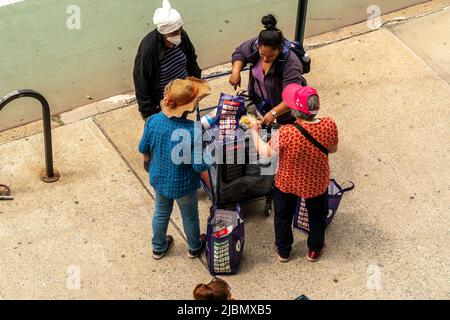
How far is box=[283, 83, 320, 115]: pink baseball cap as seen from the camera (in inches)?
209

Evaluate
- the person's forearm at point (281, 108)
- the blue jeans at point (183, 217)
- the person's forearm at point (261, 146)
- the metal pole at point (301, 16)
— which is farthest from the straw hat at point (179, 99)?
the metal pole at point (301, 16)

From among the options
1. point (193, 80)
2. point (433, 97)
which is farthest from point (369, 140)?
point (193, 80)

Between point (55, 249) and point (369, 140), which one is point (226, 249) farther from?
point (369, 140)

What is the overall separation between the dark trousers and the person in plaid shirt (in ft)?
1.91

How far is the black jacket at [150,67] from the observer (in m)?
6.08

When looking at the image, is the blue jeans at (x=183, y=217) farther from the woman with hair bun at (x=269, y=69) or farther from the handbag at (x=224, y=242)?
the woman with hair bun at (x=269, y=69)

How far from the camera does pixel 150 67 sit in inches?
241

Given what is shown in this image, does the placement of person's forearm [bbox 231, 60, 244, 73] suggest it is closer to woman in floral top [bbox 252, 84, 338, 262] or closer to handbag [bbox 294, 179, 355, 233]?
woman in floral top [bbox 252, 84, 338, 262]

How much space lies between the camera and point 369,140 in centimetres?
712

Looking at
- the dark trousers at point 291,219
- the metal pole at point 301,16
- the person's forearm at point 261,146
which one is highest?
the person's forearm at point 261,146

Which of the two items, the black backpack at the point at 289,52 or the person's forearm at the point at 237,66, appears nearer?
the black backpack at the point at 289,52

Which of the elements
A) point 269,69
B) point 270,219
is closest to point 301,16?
point 269,69

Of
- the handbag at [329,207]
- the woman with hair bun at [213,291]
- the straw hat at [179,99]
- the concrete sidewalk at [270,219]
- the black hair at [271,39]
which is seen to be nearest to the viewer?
the woman with hair bun at [213,291]

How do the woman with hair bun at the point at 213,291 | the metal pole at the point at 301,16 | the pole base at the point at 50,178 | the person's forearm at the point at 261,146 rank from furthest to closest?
1. the metal pole at the point at 301,16
2. the pole base at the point at 50,178
3. the person's forearm at the point at 261,146
4. the woman with hair bun at the point at 213,291
